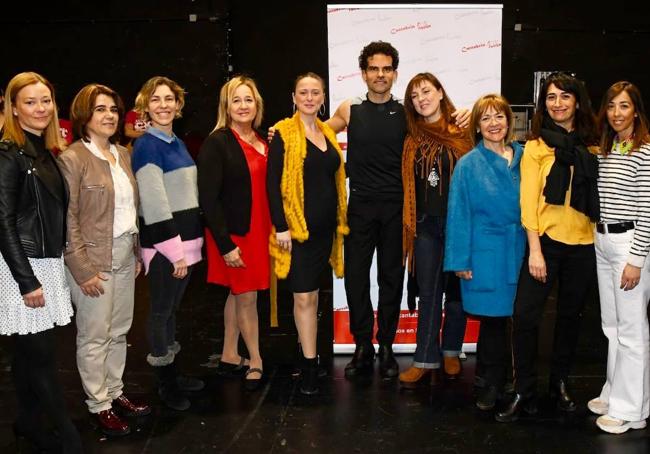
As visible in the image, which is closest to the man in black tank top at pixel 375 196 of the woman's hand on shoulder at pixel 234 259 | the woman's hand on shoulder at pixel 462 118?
the woman's hand on shoulder at pixel 462 118

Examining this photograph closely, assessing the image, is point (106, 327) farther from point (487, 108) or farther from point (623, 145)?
point (623, 145)

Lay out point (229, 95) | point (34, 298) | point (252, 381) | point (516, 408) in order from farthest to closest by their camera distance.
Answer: point (252, 381) < point (229, 95) < point (516, 408) < point (34, 298)

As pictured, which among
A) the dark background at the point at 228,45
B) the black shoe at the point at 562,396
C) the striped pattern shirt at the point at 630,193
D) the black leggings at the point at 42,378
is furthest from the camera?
the dark background at the point at 228,45

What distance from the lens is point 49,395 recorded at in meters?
2.64

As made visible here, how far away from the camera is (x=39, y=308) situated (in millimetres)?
2551

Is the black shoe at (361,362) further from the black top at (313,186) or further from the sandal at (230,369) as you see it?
the black top at (313,186)

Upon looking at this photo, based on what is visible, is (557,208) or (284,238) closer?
(557,208)

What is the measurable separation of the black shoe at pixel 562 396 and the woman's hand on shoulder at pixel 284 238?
4.87 ft

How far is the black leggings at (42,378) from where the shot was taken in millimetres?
2594

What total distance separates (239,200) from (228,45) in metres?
5.01

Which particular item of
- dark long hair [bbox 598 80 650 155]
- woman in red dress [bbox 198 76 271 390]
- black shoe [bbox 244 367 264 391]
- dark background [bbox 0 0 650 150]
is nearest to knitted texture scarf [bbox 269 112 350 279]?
woman in red dress [bbox 198 76 271 390]

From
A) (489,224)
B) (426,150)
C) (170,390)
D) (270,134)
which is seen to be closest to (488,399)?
(489,224)

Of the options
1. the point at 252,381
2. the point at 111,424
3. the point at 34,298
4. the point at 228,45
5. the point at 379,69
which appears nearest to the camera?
the point at 34,298

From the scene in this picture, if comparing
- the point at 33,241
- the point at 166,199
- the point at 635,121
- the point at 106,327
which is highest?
the point at 635,121
